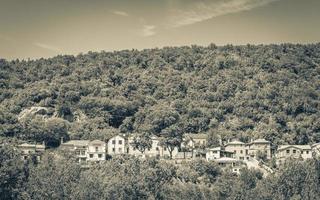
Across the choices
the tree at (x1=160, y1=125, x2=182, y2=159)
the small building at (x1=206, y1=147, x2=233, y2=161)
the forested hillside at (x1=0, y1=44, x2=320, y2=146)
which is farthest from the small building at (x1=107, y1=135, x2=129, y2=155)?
the small building at (x1=206, y1=147, x2=233, y2=161)

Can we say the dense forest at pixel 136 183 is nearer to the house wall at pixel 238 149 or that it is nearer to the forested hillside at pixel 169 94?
the house wall at pixel 238 149

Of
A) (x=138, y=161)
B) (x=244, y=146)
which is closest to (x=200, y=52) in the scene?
(x=244, y=146)

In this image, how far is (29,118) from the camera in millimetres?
90062

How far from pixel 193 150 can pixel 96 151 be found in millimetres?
11832

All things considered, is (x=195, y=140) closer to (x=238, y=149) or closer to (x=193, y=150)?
(x=193, y=150)

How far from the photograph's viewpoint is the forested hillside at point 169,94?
89812mm

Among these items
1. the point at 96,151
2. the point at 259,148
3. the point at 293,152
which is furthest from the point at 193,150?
the point at 293,152

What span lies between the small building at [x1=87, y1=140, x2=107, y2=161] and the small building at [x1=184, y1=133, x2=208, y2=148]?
10977 mm

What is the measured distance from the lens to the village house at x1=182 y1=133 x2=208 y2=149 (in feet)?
283

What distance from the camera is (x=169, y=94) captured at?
10738 centimetres

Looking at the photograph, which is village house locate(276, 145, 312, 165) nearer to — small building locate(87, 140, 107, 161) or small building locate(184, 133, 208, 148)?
small building locate(184, 133, 208, 148)

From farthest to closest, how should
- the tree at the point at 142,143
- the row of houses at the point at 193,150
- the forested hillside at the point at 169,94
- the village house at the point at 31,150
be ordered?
1. the forested hillside at the point at 169,94
2. the tree at the point at 142,143
3. the row of houses at the point at 193,150
4. the village house at the point at 31,150

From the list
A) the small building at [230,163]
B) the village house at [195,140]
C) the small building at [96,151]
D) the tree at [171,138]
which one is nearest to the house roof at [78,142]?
the small building at [96,151]

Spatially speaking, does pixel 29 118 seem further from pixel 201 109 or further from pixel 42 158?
pixel 201 109
